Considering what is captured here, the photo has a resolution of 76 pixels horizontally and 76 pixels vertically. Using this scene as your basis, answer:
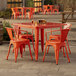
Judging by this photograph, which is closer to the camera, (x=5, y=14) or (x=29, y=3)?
(x=5, y=14)

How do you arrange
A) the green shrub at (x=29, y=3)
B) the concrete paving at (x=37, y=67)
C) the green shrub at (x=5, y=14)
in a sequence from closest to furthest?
the concrete paving at (x=37, y=67) → the green shrub at (x=5, y=14) → the green shrub at (x=29, y=3)

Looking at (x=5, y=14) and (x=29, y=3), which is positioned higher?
(x=29, y=3)

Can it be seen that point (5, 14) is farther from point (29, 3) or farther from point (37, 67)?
point (37, 67)

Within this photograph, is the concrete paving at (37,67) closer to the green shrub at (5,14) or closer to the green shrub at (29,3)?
the green shrub at (5,14)

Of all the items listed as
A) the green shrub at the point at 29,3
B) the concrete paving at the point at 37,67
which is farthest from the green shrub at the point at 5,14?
the concrete paving at the point at 37,67

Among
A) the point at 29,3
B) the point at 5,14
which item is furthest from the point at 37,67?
the point at 29,3

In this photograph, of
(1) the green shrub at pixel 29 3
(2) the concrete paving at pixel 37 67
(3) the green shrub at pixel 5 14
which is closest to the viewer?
(2) the concrete paving at pixel 37 67

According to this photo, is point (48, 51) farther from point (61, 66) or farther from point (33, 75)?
point (33, 75)

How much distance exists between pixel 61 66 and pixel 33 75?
0.89 m

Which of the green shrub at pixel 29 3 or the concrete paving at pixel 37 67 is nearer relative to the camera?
the concrete paving at pixel 37 67

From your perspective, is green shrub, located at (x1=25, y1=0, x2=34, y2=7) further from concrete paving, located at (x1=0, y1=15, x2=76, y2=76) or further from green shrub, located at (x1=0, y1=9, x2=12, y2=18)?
concrete paving, located at (x1=0, y1=15, x2=76, y2=76)

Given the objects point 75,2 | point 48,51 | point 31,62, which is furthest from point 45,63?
point 75,2

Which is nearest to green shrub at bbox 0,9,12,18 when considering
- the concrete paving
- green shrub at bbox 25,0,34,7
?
green shrub at bbox 25,0,34,7

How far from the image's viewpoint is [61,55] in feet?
21.8
